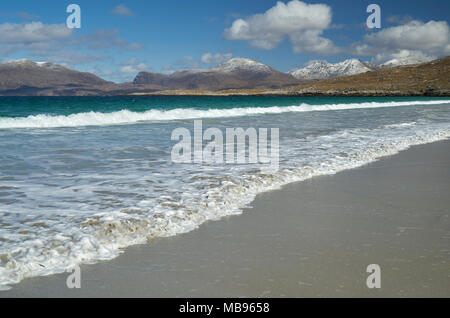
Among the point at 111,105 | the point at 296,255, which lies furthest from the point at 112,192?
the point at 111,105

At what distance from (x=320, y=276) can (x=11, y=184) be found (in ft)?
16.5

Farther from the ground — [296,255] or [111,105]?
[111,105]

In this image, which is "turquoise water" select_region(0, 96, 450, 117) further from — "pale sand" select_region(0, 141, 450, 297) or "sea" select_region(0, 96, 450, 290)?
"pale sand" select_region(0, 141, 450, 297)

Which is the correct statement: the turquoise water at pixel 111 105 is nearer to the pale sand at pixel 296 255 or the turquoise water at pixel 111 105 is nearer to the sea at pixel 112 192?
the sea at pixel 112 192

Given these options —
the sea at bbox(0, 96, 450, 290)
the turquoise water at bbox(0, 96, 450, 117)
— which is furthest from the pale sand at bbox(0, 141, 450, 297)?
the turquoise water at bbox(0, 96, 450, 117)

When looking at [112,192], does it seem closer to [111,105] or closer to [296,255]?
[296,255]

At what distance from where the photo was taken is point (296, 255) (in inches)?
141

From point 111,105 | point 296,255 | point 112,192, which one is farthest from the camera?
point 111,105

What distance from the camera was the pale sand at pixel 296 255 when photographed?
2.96m

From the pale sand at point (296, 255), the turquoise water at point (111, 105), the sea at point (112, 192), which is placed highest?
the turquoise water at point (111, 105)

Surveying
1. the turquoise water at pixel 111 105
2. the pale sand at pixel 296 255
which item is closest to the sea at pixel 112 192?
the pale sand at pixel 296 255

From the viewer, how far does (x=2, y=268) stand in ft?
10.7

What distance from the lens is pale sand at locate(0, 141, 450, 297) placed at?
296 cm

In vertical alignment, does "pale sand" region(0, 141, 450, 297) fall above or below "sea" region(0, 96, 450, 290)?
below
